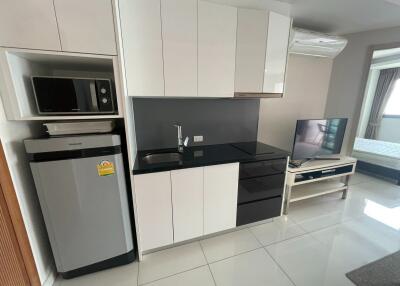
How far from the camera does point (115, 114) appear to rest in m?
1.35

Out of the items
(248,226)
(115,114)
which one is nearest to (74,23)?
(115,114)

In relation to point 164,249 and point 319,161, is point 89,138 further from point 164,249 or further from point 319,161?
point 319,161

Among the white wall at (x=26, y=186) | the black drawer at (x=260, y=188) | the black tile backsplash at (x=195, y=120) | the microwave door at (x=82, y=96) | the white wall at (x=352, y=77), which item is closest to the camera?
the white wall at (x=26, y=186)

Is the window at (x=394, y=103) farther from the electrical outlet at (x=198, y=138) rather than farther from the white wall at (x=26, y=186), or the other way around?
the white wall at (x=26, y=186)

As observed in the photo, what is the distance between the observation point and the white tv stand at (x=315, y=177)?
2.20m

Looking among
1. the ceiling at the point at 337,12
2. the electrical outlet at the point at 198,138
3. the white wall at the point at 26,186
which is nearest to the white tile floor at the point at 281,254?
the white wall at the point at 26,186

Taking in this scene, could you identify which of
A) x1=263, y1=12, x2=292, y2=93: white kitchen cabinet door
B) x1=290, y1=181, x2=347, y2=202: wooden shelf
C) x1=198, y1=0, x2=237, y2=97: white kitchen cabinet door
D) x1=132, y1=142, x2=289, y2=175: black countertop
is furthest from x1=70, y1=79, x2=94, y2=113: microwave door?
x1=290, y1=181, x2=347, y2=202: wooden shelf

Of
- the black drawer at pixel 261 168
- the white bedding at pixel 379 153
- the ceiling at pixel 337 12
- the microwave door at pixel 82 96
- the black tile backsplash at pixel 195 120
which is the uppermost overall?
the ceiling at pixel 337 12

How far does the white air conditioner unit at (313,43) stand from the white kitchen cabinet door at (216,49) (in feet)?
3.24

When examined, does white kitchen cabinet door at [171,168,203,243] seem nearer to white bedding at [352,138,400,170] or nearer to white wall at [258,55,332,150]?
white wall at [258,55,332,150]

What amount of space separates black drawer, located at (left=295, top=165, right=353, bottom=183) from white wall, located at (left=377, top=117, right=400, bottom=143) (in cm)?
292

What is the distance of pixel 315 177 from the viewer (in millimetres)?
2311

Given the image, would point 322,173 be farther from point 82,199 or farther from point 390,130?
point 390,130

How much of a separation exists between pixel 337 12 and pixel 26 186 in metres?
3.45
